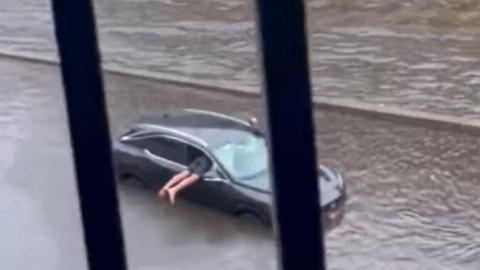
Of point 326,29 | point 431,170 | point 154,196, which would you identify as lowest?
point 431,170

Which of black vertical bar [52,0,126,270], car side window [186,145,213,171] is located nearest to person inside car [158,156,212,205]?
car side window [186,145,213,171]

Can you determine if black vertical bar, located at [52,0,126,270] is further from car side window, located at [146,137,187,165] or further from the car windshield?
car side window, located at [146,137,187,165]

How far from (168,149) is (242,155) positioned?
0.33ft

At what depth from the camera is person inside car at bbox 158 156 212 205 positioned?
2.67ft

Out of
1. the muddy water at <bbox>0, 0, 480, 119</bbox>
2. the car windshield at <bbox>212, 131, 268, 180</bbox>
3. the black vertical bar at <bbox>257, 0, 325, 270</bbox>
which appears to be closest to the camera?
the black vertical bar at <bbox>257, 0, 325, 270</bbox>

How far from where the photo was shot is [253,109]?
70 centimetres

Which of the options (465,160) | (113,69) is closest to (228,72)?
(113,69)

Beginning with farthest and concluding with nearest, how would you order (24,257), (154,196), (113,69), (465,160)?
(465,160)
(24,257)
(154,196)
(113,69)

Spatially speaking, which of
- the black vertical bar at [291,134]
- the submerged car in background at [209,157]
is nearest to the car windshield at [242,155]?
the submerged car in background at [209,157]

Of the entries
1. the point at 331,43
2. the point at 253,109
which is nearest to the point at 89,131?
the point at 253,109

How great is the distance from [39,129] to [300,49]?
0.43 metres

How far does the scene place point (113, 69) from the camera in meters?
0.70

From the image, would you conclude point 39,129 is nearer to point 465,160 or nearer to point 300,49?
point 300,49

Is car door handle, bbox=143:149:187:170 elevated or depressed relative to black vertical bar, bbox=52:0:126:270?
depressed
